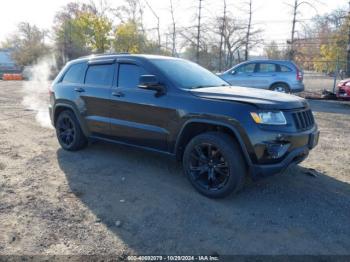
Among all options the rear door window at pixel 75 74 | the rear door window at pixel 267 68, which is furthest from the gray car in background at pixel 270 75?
the rear door window at pixel 75 74

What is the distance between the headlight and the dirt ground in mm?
1030

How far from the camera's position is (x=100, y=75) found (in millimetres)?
5574

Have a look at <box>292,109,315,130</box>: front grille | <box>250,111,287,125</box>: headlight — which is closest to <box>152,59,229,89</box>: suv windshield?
<box>250,111,287,125</box>: headlight

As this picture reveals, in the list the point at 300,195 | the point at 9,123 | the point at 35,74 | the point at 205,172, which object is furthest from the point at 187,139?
the point at 35,74

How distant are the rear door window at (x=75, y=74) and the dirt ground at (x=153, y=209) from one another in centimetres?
135

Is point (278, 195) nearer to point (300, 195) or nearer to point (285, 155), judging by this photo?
point (300, 195)

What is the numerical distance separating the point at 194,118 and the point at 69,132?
303 cm

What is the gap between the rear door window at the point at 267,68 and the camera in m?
13.4

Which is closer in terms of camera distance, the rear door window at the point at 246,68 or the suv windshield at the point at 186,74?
the suv windshield at the point at 186,74

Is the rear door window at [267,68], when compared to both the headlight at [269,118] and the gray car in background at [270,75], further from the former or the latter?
the headlight at [269,118]

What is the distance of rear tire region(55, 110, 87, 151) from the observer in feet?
20.1

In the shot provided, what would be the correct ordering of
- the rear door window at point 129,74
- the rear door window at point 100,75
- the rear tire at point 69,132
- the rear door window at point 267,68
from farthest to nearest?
the rear door window at point 267,68, the rear tire at point 69,132, the rear door window at point 100,75, the rear door window at point 129,74

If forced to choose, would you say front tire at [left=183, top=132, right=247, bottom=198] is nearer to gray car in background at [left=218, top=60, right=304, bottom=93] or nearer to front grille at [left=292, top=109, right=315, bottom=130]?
front grille at [left=292, top=109, right=315, bottom=130]

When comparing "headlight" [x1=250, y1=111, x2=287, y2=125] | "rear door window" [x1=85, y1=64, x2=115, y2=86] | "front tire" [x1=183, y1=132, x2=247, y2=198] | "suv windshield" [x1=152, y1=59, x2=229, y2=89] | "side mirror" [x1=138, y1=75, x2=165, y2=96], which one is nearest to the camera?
"headlight" [x1=250, y1=111, x2=287, y2=125]
